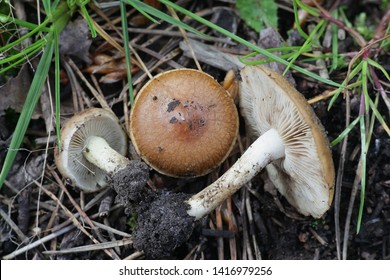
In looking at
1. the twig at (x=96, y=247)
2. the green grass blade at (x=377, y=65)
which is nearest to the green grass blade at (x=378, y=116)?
the green grass blade at (x=377, y=65)

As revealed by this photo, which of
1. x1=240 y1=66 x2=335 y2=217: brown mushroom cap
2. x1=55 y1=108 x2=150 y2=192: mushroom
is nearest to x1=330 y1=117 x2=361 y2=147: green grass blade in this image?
x1=240 y1=66 x2=335 y2=217: brown mushroom cap

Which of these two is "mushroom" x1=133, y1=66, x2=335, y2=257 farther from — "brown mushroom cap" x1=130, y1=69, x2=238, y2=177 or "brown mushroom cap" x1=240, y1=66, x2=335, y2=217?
"brown mushroom cap" x1=130, y1=69, x2=238, y2=177

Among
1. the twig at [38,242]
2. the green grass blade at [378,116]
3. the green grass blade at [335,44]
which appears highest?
the green grass blade at [335,44]

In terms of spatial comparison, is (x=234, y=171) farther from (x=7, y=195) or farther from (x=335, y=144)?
(x=7, y=195)

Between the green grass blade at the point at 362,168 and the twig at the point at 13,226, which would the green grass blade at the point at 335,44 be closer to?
the green grass blade at the point at 362,168

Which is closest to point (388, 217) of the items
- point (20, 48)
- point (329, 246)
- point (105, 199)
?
point (329, 246)

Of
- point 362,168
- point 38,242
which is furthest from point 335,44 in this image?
point 38,242
